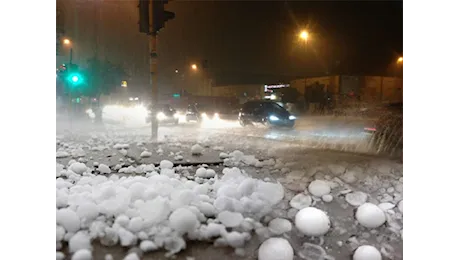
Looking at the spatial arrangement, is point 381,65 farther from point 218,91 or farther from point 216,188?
point 216,188

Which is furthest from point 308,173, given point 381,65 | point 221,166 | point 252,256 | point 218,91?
point 218,91

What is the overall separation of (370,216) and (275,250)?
4.04ft

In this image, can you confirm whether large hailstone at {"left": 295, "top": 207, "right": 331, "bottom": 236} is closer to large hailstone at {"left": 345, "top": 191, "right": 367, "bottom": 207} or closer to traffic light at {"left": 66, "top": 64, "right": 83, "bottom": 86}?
large hailstone at {"left": 345, "top": 191, "right": 367, "bottom": 207}

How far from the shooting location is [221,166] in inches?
253

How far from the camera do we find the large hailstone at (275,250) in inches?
123

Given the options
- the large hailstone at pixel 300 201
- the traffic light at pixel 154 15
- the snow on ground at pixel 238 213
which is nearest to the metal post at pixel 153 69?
the traffic light at pixel 154 15

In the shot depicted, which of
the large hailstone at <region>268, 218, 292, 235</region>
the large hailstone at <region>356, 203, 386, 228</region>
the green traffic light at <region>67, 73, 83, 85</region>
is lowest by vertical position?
the large hailstone at <region>268, 218, 292, 235</region>

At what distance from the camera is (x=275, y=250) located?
3.19m

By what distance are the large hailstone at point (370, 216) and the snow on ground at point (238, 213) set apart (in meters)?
0.01

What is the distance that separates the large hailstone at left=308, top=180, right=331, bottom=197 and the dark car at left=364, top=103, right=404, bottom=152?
377cm

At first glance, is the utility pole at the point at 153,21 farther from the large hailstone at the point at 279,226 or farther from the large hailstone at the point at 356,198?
the large hailstone at the point at 279,226

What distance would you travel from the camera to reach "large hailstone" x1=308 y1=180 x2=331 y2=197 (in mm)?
4514

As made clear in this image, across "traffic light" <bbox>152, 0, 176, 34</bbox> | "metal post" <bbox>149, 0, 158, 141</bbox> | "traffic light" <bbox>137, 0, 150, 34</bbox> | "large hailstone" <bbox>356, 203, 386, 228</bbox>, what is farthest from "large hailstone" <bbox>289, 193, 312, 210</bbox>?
"traffic light" <bbox>137, 0, 150, 34</bbox>

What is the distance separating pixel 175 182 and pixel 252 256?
186cm
